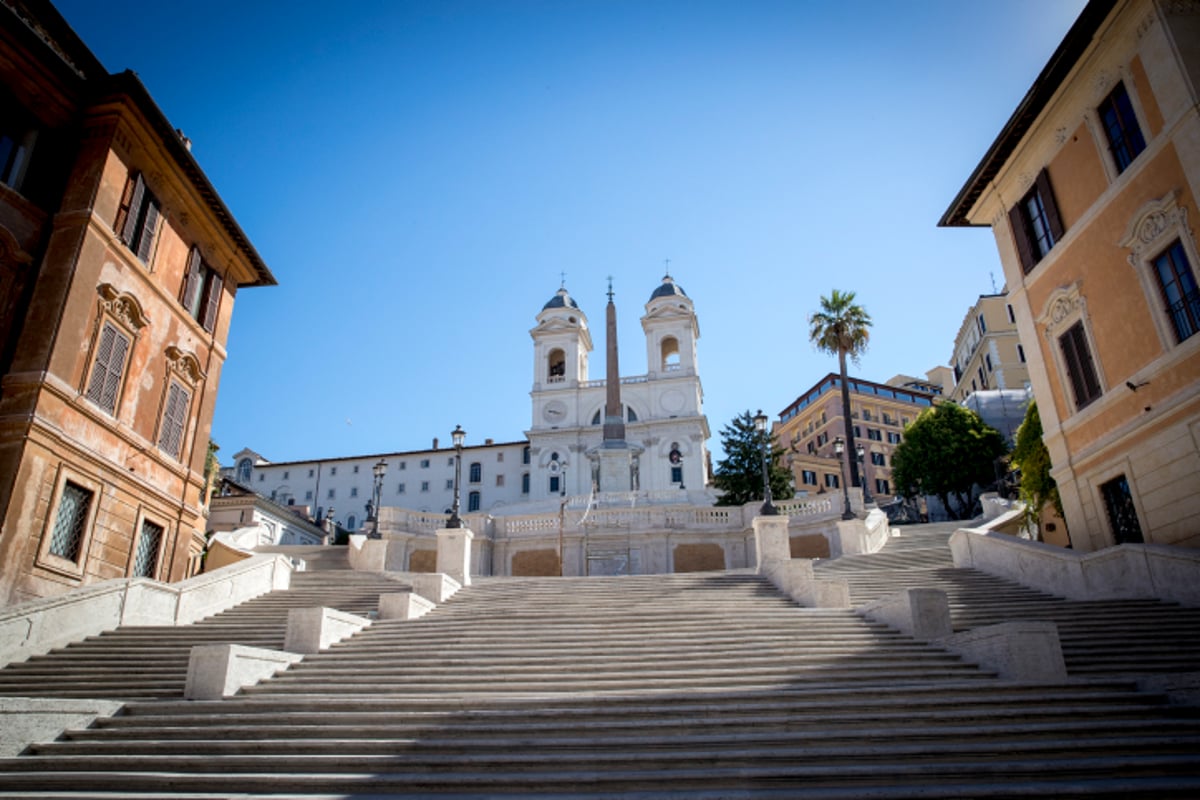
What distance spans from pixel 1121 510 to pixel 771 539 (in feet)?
24.2

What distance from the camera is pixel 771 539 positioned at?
62.0ft

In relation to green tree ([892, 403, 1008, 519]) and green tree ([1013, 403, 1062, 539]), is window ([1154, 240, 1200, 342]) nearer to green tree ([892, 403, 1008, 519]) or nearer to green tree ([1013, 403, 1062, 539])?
green tree ([1013, 403, 1062, 539])

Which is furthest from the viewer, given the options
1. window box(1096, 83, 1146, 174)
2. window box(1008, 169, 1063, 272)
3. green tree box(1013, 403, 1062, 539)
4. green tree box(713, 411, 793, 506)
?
green tree box(713, 411, 793, 506)

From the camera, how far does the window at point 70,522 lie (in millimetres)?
15287

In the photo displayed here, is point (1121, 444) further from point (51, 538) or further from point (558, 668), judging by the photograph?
point (51, 538)

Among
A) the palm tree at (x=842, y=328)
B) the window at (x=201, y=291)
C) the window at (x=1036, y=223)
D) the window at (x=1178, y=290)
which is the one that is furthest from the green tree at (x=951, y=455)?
the window at (x=201, y=291)

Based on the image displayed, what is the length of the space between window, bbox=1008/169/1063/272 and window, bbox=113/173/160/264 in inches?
860

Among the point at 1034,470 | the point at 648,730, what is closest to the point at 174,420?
the point at 648,730

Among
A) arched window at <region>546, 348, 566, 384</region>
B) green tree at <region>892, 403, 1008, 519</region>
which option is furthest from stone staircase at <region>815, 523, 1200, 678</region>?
arched window at <region>546, 348, 566, 384</region>

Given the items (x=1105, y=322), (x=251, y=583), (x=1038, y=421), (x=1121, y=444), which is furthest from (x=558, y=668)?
(x=1038, y=421)

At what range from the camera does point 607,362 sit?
53.5m

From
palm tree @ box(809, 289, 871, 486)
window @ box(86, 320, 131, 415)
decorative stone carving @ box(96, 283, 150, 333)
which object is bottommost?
window @ box(86, 320, 131, 415)

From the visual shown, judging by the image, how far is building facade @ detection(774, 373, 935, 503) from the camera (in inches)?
2995

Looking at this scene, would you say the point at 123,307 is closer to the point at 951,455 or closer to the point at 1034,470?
the point at 1034,470
